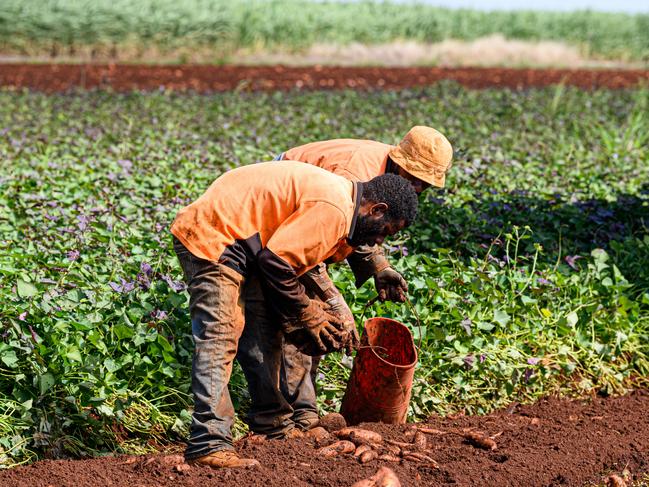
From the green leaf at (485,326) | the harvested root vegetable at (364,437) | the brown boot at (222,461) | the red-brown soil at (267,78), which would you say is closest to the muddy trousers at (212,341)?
the brown boot at (222,461)

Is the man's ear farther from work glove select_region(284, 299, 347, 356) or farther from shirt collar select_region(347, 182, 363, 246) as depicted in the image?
work glove select_region(284, 299, 347, 356)

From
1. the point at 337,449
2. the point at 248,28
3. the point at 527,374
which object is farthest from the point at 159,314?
the point at 248,28

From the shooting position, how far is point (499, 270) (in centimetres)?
561

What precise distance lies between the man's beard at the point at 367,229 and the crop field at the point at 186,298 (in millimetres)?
851

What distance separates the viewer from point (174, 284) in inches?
181

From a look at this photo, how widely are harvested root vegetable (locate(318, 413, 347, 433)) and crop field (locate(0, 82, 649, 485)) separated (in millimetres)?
413

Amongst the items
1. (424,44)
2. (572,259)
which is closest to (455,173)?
(572,259)

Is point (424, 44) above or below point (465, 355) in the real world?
below

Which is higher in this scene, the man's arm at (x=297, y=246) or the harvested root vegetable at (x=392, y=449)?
the man's arm at (x=297, y=246)

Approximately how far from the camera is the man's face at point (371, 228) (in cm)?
372

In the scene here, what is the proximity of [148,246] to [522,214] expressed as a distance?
8.97ft

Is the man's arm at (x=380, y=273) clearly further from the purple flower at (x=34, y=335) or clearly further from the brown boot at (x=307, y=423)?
the purple flower at (x=34, y=335)

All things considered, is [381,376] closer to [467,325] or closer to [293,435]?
[293,435]

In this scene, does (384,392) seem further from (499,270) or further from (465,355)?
(499,270)
